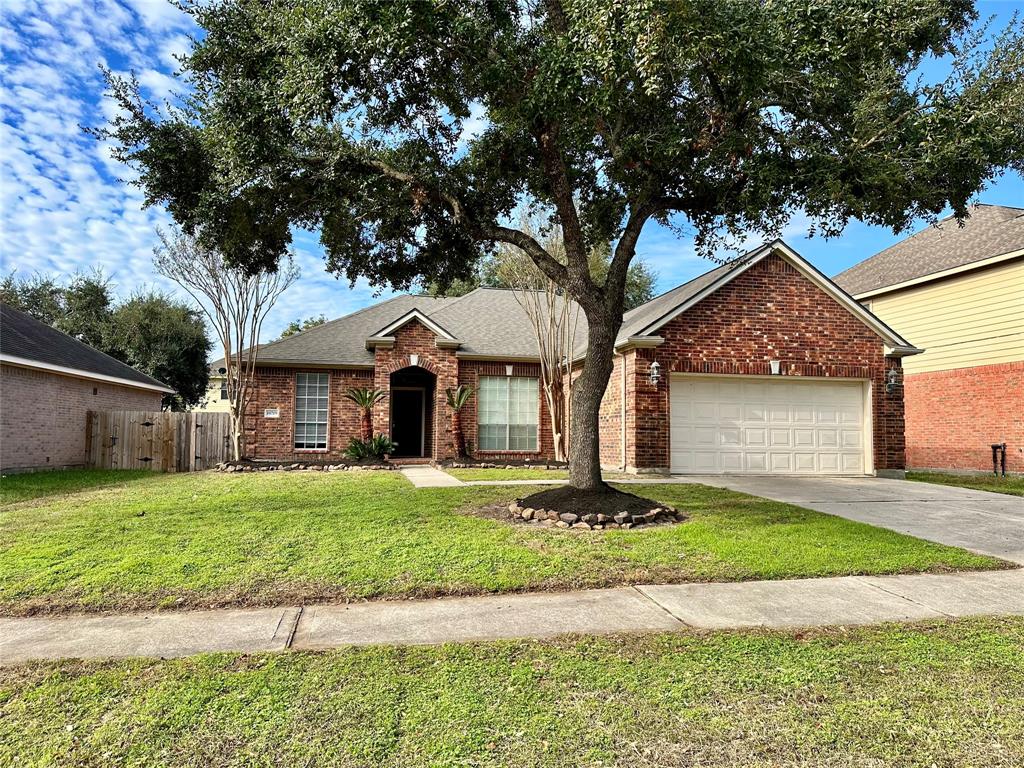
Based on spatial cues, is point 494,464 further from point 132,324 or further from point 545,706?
point 132,324

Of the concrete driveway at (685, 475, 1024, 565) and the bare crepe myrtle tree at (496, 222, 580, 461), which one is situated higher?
the bare crepe myrtle tree at (496, 222, 580, 461)

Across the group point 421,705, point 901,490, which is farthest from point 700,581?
point 901,490

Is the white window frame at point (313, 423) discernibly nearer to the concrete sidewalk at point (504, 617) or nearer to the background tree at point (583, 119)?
the background tree at point (583, 119)

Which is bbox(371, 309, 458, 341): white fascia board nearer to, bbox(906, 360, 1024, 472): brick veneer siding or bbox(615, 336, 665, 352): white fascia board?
bbox(615, 336, 665, 352): white fascia board

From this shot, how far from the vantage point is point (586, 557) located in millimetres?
5832

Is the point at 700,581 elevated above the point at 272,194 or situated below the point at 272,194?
below

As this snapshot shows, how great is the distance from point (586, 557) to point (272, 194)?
612 centimetres

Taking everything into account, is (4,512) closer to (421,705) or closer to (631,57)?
(421,705)

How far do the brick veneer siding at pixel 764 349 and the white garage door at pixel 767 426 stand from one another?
365 mm

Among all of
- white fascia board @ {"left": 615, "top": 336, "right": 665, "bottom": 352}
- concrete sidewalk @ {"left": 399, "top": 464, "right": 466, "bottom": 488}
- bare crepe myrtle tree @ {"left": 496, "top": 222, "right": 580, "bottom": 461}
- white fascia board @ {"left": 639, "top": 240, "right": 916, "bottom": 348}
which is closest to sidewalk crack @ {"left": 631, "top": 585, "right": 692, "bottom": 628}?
concrete sidewalk @ {"left": 399, "top": 464, "right": 466, "bottom": 488}

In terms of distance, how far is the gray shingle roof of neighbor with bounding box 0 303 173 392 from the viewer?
13.9 m

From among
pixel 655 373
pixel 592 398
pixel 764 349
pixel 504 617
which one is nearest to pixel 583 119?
pixel 592 398

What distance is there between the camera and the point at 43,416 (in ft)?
47.5

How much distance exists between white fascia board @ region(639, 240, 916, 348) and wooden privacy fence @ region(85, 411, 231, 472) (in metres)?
11.2
